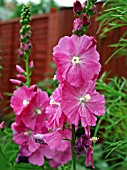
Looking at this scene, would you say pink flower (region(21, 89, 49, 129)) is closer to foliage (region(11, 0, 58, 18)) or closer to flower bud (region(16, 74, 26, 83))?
flower bud (region(16, 74, 26, 83))

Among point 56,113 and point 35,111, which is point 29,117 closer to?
point 35,111

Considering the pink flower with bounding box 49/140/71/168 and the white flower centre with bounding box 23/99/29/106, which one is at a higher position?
the white flower centre with bounding box 23/99/29/106

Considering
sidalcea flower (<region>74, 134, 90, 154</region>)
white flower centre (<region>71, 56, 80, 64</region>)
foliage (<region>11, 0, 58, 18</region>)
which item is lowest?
sidalcea flower (<region>74, 134, 90, 154</region>)

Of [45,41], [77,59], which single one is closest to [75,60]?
[77,59]

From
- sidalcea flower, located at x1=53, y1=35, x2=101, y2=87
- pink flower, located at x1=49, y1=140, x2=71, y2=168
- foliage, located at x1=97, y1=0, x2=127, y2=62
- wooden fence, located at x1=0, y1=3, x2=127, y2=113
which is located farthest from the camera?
wooden fence, located at x1=0, y1=3, x2=127, y2=113

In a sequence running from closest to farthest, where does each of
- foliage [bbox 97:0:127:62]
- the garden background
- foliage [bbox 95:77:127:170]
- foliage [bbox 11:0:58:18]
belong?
foliage [bbox 97:0:127:62]
foliage [bbox 95:77:127:170]
the garden background
foliage [bbox 11:0:58:18]

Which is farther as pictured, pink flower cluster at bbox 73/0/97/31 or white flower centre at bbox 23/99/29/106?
white flower centre at bbox 23/99/29/106

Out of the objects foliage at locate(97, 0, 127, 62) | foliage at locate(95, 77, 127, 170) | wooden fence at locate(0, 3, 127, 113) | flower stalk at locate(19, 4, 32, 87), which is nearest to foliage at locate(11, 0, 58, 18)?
wooden fence at locate(0, 3, 127, 113)
